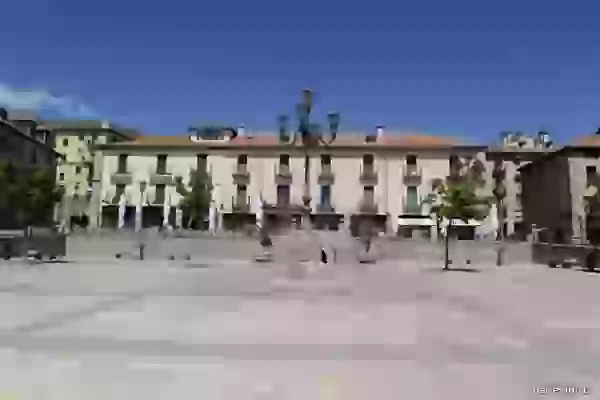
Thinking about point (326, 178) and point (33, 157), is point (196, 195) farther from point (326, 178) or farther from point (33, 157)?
point (33, 157)

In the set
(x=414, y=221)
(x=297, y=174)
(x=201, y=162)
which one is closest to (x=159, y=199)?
(x=201, y=162)

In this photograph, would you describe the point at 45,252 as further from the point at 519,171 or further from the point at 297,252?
the point at 519,171

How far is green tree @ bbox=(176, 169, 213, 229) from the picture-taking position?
45281mm

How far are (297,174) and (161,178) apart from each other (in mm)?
11398

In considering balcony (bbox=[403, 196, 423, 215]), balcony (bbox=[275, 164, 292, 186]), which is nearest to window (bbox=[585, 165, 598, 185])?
balcony (bbox=[403, 196, 423, 215])

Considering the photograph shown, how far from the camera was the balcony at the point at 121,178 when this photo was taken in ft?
163

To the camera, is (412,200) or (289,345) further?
(412,200)

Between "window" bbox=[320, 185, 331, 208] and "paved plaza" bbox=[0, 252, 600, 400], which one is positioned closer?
"paved plaza" bbox=[0, 252, 600, 400]

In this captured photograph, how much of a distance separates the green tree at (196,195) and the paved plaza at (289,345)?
3255 cm

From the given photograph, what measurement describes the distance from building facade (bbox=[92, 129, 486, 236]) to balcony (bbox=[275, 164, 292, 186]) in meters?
0.08

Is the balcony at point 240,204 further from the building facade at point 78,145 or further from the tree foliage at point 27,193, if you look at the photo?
the building facade at point 78,145

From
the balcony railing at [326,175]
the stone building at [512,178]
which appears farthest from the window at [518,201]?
Answer: the balcony railing at [326,175]

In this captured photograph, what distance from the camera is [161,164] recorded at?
5022cm

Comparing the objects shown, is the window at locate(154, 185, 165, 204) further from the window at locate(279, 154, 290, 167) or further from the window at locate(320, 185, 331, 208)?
the window at locate(320, 185, 331, 208)
